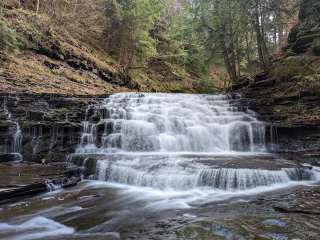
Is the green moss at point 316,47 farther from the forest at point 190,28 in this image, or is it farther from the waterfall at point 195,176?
the waterfall at point 195,176

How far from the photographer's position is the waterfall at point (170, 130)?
13.5 m

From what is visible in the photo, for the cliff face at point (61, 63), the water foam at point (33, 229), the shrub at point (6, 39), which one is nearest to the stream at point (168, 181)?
the water foam at point (33, 229)

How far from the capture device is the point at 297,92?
47.9ft

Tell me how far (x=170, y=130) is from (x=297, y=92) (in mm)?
5488

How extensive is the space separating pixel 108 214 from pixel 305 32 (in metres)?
15.4

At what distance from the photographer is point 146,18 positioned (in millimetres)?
24078

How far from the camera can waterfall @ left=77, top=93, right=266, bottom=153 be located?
532 inches

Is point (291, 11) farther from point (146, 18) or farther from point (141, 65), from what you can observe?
point (141, 65)

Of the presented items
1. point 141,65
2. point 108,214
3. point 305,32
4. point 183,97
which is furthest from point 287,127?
point 141,65

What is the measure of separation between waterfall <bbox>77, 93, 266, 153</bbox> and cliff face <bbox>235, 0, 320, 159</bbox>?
90cm

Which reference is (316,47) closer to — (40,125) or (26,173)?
(40,125)

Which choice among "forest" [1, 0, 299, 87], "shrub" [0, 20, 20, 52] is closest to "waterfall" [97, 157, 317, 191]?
"shrub" [0, 20, 20, 52]

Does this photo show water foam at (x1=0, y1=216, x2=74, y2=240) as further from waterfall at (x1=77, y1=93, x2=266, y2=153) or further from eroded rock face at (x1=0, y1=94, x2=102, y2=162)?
waterfall at (x1=77, y1=93, x2=266, y2=153)

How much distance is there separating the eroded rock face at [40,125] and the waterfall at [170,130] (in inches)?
22.2
